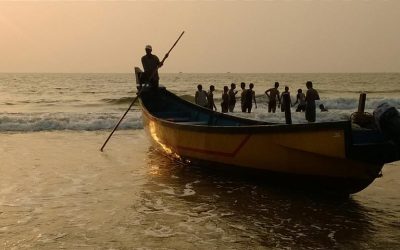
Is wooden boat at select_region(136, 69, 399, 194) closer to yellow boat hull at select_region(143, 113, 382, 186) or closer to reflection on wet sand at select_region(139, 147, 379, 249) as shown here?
yellow boat hull at select_region(143, 113, 382, 186)

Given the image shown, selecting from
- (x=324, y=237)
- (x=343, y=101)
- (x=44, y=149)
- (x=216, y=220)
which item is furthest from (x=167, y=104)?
(x=343, y=101)

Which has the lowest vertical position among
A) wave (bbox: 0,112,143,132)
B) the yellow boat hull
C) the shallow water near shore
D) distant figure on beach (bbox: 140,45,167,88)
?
wave (bbox: 0,112,143,132)

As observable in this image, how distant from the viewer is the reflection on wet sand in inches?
218

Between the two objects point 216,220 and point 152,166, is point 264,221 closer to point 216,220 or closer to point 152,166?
point 216,220

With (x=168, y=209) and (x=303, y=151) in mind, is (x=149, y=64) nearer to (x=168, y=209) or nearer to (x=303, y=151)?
(x=168, y=209)

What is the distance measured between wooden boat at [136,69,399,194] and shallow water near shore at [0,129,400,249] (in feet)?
1.35

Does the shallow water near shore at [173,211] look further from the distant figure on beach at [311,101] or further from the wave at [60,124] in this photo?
the wave at [60,124]

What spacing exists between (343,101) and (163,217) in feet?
94.0

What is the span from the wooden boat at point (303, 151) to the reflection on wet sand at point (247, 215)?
39cm

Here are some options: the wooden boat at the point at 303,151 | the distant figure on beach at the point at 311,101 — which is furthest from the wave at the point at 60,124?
the wooden boat at the point at 303,151

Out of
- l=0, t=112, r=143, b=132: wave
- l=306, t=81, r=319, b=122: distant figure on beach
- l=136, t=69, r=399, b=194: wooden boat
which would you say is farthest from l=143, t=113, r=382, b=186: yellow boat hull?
l=0, t=112, r=143, b=132: wave

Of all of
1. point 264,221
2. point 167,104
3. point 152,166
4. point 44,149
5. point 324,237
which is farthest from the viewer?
point 167,104

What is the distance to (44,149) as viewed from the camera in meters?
12.6

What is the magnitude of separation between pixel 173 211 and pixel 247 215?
109 cm
